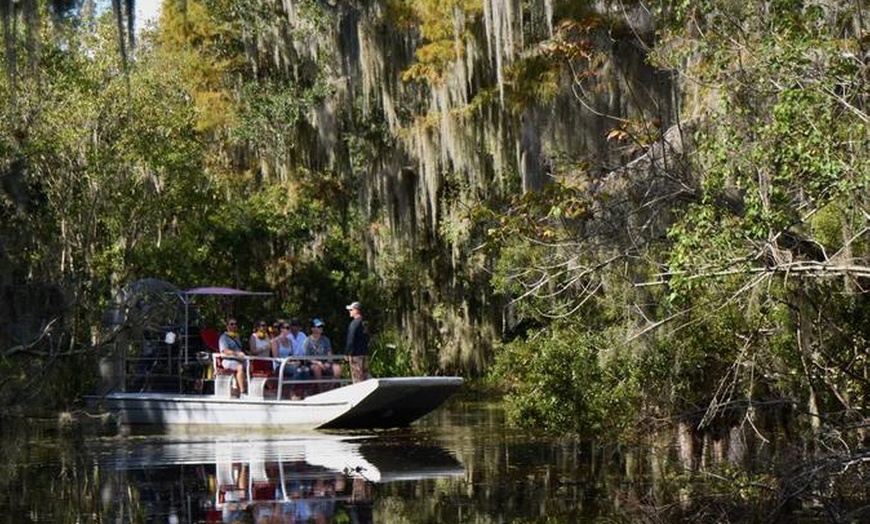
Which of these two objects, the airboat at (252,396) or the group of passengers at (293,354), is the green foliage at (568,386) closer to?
the airboat at (252,396)

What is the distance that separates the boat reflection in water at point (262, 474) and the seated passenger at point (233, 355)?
1596mm

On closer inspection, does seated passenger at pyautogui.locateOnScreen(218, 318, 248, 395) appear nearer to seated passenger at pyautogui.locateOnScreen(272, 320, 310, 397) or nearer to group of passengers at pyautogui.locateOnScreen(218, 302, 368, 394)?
group of passengers at pyautogui.locateOnScreen(218, 302, 368, 394)

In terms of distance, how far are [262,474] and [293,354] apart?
8235 millimetres

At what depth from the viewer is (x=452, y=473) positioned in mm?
16875

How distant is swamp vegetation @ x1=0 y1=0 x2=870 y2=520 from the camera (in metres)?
12.9

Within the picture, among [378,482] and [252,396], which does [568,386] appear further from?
[252,396]

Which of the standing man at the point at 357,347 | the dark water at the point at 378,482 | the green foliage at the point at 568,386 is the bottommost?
the dark water at the point at 378,482

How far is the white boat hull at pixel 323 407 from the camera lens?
73.9 feet

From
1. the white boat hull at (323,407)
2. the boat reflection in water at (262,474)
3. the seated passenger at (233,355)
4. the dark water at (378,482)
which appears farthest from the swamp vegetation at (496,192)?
the seated passenger at (233,355)

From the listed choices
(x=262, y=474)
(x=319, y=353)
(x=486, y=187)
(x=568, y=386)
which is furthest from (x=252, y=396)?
(x=262, y=474)

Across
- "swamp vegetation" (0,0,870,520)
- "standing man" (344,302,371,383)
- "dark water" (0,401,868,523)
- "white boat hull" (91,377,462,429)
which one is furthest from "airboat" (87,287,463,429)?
"swamp vegetation" (0,0,870,520)

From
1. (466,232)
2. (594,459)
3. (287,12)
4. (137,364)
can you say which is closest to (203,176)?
(287,12)

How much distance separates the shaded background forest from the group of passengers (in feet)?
7.96

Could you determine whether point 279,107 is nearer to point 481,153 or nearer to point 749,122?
point 481,153
